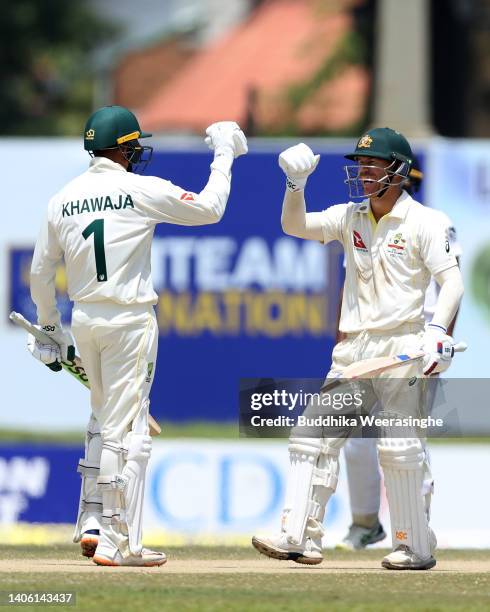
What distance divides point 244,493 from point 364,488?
197cm

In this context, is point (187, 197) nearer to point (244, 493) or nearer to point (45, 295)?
point (45, 295)

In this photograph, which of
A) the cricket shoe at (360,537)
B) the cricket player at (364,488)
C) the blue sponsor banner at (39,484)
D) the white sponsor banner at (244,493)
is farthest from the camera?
the blue sponsor banner at (39,484)

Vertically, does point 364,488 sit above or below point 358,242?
below

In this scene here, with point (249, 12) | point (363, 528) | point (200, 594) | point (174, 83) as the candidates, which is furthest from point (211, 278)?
point (249, 12)

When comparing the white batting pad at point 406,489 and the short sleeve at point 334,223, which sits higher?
the short sleeve at point 334,223

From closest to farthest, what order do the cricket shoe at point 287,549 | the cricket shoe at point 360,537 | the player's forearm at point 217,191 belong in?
the cricket shoe at point 287,549, the player's forearm at point 217,191, the cricket shoe at point 360,537

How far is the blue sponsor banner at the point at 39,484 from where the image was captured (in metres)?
11.7

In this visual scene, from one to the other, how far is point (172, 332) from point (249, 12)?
1980 cm

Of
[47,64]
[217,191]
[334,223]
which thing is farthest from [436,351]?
[47,64]

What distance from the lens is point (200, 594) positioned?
22.5 ft

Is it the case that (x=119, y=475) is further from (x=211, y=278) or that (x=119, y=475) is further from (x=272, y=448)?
(x=211, y=278)

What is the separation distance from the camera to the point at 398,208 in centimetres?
803

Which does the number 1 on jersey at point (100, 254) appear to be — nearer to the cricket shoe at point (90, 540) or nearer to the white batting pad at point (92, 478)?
the white batting pad at point (92, 478)

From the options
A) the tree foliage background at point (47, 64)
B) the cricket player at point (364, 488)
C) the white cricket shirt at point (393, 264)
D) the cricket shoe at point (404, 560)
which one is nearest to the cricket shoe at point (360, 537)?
the cricket player at point (364, 488)
